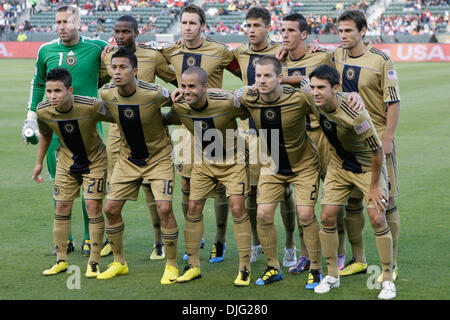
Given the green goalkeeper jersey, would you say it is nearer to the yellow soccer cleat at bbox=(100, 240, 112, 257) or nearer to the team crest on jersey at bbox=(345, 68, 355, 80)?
the yellow soccer cleat at bbox=(100, 240, 112, 257)

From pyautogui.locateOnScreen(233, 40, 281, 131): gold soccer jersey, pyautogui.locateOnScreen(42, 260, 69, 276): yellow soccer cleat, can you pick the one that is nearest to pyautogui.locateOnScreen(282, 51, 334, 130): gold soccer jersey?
pyautogui.locateOnScreen(233, 40, 281, 131): gold soccer jersey

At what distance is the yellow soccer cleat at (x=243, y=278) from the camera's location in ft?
20.3

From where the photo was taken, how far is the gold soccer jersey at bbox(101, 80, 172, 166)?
639cm

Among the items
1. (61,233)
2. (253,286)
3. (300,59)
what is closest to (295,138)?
(300,59)

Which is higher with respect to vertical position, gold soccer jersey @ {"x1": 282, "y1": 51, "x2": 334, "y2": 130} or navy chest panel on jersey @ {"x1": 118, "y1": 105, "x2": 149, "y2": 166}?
gold soccer jersey @ {"x1": 282, "y1": 51, "x2": 334, "y2": 130}

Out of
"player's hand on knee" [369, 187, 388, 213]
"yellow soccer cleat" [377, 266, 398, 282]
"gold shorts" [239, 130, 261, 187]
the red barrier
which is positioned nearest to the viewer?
"player's hand on knee" [369, 187, 388, 213]

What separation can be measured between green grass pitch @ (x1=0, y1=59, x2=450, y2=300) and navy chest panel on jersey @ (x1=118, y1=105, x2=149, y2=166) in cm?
118

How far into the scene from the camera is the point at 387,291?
18.9 feet

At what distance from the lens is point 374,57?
636cm

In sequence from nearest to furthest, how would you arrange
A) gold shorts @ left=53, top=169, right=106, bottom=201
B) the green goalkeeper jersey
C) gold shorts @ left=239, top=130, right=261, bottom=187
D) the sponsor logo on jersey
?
the sponsor logo on jersey
gold shorts @ left=53, top=169, right=106, bottom=201
gold shorts @ left=239, top=130, right=261, bottom=187
the green goalkeeper jersey
